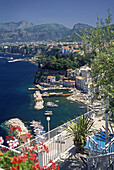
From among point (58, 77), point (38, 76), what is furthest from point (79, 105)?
point (38, 76)

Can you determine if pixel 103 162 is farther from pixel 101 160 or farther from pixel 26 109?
pixel 26 109

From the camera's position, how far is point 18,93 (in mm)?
34719

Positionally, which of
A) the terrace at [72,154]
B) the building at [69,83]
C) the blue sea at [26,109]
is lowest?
the blue sea at [26,109]

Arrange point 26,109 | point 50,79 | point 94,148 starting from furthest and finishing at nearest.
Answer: point 50,79
point 26,109
point 94,148

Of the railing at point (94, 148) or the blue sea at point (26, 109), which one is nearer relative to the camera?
the railing at point (94, 148)

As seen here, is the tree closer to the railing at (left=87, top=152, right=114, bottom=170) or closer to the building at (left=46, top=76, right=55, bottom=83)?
the railing at (left=87, top=152, right=114, bottom=170)

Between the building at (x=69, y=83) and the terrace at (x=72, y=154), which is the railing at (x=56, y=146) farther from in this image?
the building at (x=69, y=83)

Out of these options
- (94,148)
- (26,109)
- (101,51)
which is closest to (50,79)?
(26,109)

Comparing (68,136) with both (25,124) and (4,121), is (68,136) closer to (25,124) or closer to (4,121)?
(25,124)

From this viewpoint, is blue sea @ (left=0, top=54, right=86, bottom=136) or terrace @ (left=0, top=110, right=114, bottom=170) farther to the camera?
blue sea @ (left=0, top=54, right=86, bottom=136)

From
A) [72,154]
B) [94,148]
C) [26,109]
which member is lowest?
[26,109]

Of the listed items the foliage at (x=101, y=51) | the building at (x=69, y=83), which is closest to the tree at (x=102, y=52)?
the foliage at (x=101, y=51)

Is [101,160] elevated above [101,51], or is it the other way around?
[101,51]

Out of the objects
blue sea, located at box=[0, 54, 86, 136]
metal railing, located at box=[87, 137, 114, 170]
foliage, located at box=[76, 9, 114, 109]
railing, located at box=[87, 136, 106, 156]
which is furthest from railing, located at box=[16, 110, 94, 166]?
blue sea, located at box=[0, 54, 86, 136]
